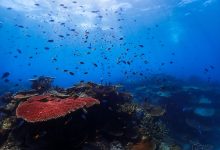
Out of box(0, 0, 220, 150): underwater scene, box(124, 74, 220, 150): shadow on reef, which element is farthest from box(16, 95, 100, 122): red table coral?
box(124, 74, 220, 150): shadow on reef

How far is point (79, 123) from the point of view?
6.96 meters

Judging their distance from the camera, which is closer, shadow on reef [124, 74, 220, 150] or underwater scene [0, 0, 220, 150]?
underwater scene [0, 0, 220, 150]

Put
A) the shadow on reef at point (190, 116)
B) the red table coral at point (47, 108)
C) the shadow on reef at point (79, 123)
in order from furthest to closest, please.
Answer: the shadow on reef at point (190, 116)
the shadow on reef at point (79, 123)
the red table coral at point (47, 108)

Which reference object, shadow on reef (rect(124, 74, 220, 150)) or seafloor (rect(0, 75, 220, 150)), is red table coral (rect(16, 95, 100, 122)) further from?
shadow on reef (rect(124, 74, 220, 150))

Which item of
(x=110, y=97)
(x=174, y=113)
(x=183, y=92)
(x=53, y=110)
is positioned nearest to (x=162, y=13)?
(x=183, y=92)

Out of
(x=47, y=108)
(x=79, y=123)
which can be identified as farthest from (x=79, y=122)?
(x=47, y=108)

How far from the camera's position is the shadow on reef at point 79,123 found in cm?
630

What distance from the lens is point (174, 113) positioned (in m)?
16.4

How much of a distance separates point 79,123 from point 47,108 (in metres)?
1.14

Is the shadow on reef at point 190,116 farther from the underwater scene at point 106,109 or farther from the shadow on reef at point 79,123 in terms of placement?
the shadow on reef at point 79,123

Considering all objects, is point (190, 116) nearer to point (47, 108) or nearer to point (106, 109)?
point (106, 109)

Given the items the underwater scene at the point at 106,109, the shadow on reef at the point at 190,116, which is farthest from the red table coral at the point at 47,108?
the shadow on reef at the point at 190,116

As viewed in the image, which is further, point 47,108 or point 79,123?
point 79,123

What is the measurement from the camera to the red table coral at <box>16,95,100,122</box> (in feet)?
19.2
